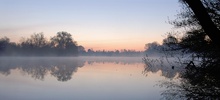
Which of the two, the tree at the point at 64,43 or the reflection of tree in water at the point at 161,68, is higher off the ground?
the tree at the point at 64,43

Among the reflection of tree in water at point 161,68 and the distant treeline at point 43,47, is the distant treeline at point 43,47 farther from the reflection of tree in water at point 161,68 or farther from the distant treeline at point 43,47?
the reflection of tree in water at point 161,68

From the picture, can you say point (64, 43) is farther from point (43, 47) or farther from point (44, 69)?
point (44, 69)

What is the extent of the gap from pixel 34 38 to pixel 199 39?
112 metres

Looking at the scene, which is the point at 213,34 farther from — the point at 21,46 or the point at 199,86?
the point at 21,46

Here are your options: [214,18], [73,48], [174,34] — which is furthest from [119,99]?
[73,48]

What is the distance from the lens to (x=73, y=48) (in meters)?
116

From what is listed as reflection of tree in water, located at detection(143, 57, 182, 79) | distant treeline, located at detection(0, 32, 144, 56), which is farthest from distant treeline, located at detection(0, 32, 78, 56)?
reflection of tree in water, located at detection(143, 57, 182, 79)

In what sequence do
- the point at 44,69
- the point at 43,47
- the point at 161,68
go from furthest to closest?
the point at 43,47
the point at 44,69
the point at 161,68

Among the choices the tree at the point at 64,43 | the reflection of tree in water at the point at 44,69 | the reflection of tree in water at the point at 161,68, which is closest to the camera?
the reflection of tree in water at the point at 161,68

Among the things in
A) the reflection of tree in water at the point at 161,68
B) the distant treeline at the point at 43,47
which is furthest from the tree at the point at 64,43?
the reflection of tree in water at the point at 161,68

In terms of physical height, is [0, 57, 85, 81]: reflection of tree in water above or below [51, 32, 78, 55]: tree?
below

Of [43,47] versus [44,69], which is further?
[43,47]

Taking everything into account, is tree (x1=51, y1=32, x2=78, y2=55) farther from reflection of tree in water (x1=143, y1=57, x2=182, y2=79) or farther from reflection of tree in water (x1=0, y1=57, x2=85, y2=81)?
reflection of tree in water (x1=143, y1=57, x2=182, y2=79)

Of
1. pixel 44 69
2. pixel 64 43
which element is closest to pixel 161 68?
pixel 44 69
